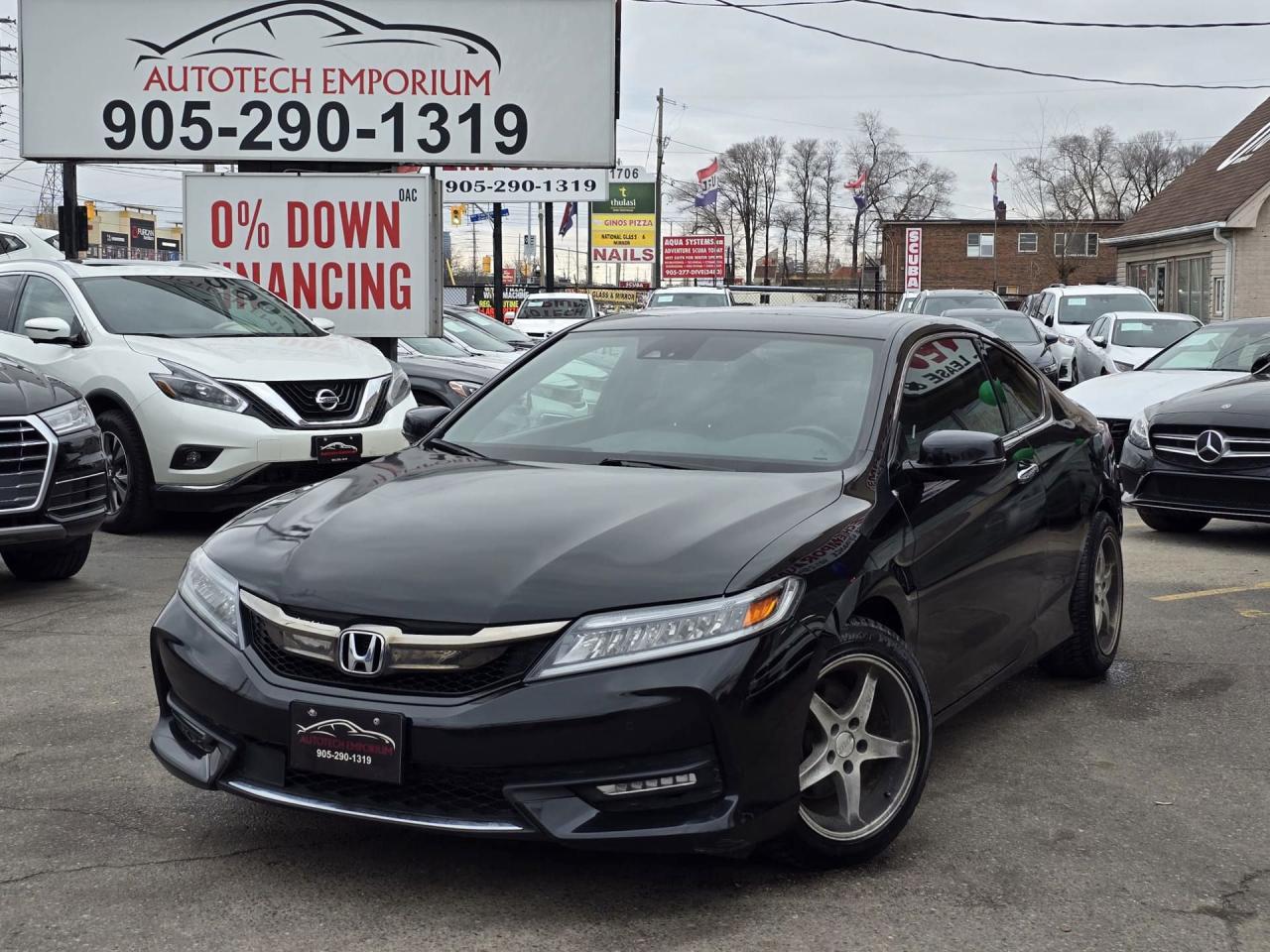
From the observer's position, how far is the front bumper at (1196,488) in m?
8.98

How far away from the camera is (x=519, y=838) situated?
333cm

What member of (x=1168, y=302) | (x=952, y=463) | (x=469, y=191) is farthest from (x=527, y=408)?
(x=1168, y=302)

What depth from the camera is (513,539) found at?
364cm

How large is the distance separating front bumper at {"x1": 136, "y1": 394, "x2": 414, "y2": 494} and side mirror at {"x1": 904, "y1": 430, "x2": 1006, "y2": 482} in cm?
560

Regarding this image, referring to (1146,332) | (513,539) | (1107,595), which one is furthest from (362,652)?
(1146,332)

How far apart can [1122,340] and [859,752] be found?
60.3 ft

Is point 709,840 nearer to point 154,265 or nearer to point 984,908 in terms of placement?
point 984,908

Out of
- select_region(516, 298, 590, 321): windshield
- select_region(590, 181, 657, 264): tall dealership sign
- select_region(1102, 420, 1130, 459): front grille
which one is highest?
select_region(590, 181, 657, 264): tall dealership sign

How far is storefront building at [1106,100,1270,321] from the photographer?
33875 mm

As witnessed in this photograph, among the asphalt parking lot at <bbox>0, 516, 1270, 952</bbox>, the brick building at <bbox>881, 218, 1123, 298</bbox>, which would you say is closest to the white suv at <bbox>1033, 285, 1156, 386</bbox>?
the asphalt parking lot at <bbox>0, 516, 1270, 952</bbox>

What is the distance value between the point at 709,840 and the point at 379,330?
11.6m

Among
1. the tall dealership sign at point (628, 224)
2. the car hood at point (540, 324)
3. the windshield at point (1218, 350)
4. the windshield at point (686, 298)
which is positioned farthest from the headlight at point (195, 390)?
the tall dealership sign at point (628, 224)

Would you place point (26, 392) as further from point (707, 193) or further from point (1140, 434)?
point (707, 193)

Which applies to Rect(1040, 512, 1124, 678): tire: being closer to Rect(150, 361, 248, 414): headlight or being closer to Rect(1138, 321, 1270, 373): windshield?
Rect(150, 361, 248, 414): headlight
